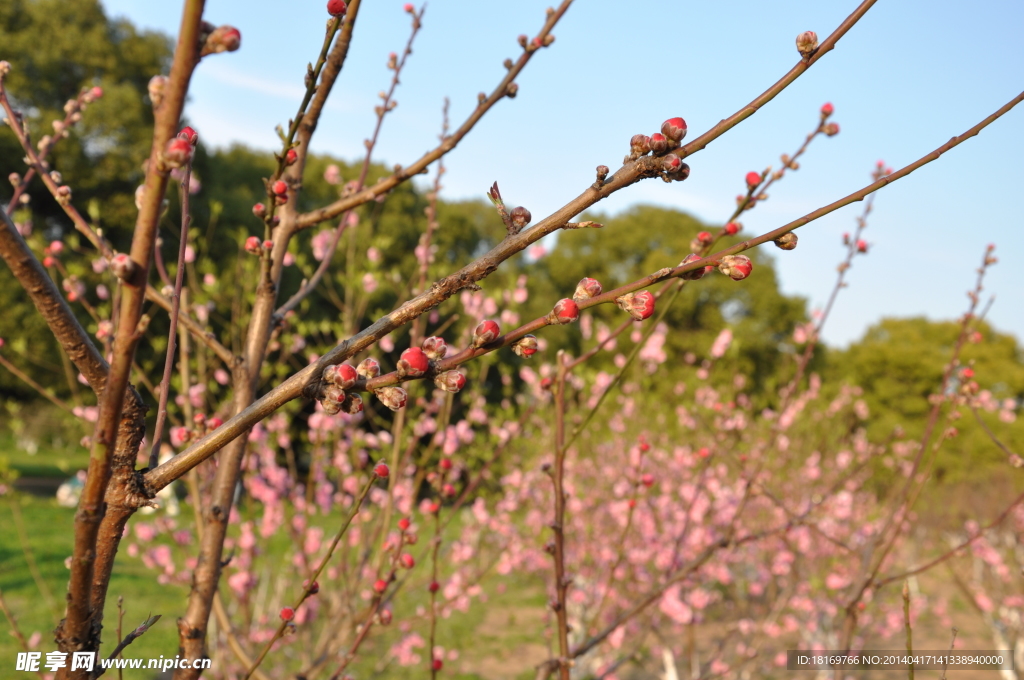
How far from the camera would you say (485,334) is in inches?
35.3

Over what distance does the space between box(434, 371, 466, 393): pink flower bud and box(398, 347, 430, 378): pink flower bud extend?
0.15 ft

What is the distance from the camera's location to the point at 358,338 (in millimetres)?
916

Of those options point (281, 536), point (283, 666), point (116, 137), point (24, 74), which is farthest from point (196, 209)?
point (283, 666)

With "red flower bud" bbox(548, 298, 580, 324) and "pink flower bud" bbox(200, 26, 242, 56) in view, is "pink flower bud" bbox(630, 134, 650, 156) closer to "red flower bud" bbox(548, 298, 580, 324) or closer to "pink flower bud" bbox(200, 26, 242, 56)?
"red flower bud" bbox(548, 298, 580, 324)

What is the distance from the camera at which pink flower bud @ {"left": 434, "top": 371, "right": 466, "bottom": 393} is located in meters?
0.90

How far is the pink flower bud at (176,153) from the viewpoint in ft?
2.15

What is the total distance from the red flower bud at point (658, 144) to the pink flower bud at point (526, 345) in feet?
0.98

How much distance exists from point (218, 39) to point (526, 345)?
514mm

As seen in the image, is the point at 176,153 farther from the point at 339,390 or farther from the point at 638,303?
the point at 638,303

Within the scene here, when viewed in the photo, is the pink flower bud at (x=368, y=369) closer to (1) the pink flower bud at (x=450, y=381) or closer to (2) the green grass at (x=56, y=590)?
(1) the pink flower bud at (x=450, y=381)

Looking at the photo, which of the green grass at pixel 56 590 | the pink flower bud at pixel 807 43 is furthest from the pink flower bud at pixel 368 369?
the green grass at pixel 56 590

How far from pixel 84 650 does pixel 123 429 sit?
0.30 meters

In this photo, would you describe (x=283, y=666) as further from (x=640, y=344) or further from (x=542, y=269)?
(x=542, y=269)

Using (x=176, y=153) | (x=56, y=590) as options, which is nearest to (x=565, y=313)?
(x=176, y=153)
